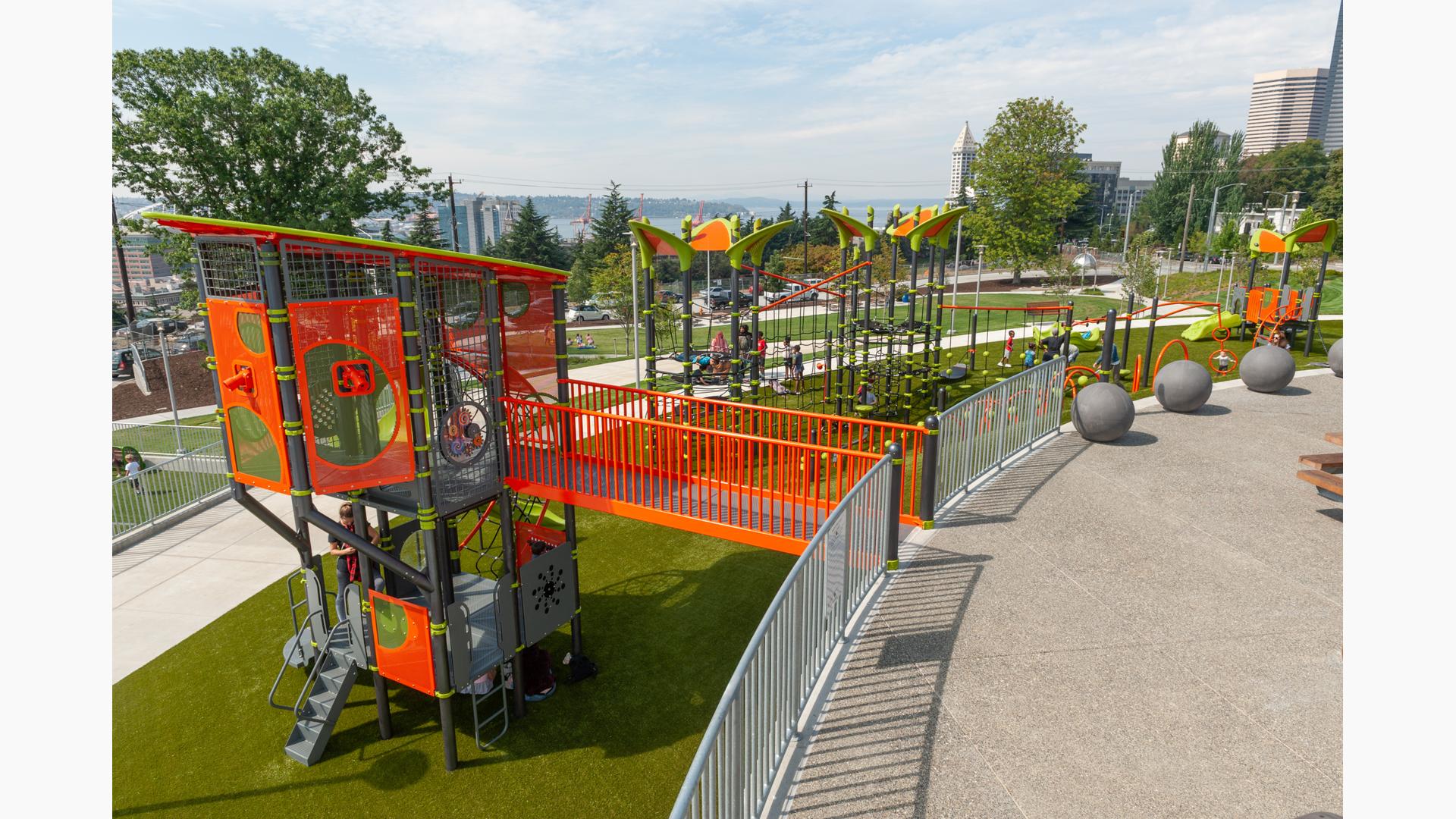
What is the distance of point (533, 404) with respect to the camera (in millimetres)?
9273

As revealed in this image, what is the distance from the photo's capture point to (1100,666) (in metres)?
5.92

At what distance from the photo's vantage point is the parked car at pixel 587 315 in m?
56.8

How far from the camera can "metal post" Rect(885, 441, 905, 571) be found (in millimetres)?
7195

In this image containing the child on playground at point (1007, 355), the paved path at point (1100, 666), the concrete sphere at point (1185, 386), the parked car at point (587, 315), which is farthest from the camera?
the parked car at point (587, 315)

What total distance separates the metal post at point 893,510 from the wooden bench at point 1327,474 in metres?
5.54

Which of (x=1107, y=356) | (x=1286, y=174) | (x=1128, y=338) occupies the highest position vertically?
(x=1286, y=174)

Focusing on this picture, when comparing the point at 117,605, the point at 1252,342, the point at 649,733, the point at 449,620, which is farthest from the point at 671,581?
the point at 1252,342

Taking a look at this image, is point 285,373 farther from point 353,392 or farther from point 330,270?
point 330,270

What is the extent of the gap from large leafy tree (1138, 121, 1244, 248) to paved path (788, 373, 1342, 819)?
251ft

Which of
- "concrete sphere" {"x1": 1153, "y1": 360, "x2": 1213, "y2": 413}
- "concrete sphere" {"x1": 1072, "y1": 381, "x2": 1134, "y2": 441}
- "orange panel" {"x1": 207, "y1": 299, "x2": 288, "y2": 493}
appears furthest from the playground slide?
"orange panel" {"x1": 207, "y1": 299, "x2": 288, "y2": 493}

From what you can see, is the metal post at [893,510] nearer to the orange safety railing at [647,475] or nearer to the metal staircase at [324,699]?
the orange safety railing at [647,475]

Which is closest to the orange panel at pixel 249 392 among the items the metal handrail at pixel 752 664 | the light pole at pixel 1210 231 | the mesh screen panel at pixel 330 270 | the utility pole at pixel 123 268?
the mesh screen panel at pixel 330 270

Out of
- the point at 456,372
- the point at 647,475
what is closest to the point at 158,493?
the point at 456,372

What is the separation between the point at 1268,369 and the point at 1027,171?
18134 millimetres
